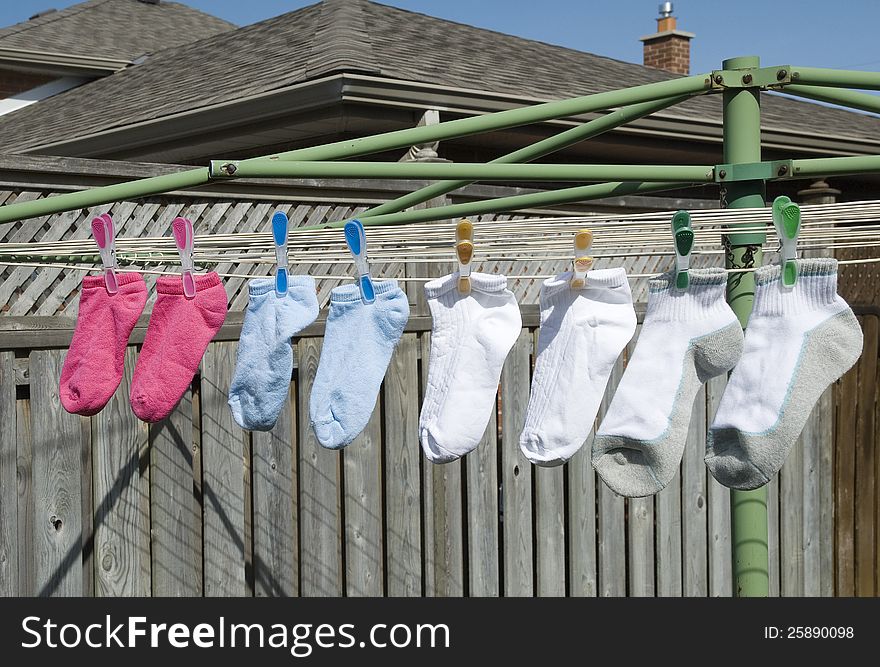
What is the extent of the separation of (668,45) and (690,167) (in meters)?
14.2

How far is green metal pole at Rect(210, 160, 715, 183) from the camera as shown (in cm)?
173

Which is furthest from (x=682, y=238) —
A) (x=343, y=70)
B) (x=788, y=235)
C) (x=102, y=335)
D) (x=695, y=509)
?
(x=343, y=70)

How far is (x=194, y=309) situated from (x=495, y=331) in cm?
54

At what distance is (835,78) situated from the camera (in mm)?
1812

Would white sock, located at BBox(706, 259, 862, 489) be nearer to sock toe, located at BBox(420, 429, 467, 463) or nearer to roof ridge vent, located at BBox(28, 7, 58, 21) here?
sock toe, located at BBox(420, 429, 467, 463)

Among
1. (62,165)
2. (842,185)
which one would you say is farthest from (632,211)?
(842,185)

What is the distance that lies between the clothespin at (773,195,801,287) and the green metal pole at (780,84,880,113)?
0.40 meters

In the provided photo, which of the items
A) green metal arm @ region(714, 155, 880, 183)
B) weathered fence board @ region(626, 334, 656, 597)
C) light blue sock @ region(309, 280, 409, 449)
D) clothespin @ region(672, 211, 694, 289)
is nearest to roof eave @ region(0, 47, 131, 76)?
weathered fence board @ region(626, 334, 656, 597)

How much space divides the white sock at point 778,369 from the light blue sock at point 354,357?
0.57m

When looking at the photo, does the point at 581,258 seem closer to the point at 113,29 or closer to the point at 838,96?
the point at 838,96

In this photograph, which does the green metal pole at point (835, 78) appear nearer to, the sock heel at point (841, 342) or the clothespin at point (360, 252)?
the sock heel at point (841, 342)

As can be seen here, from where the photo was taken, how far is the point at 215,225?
3.81 m

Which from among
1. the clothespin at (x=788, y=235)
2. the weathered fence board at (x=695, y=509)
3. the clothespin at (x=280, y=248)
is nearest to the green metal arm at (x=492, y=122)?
the clothespin at (x=280, y=248)
